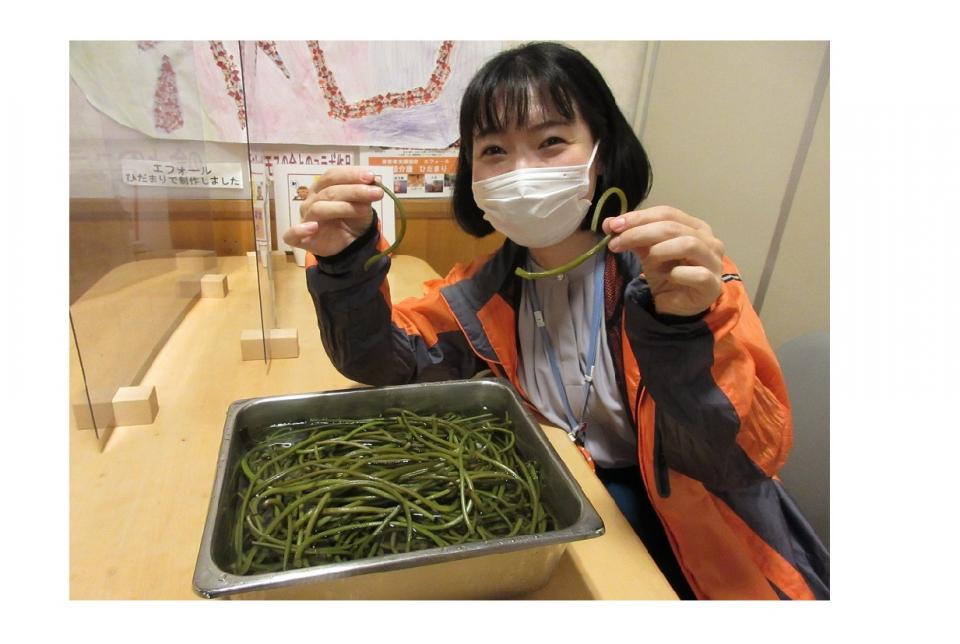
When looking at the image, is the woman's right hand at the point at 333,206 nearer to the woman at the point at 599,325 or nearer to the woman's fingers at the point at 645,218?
the woman at the point at 599,325

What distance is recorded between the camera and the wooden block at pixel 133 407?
0.88m

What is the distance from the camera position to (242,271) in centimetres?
172

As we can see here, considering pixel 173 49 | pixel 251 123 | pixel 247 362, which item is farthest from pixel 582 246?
pixel 251 123

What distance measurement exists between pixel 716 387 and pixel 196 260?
1451 mm

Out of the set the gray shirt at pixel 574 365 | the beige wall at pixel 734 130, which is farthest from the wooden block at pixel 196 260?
the beige wall at pixel 734 130

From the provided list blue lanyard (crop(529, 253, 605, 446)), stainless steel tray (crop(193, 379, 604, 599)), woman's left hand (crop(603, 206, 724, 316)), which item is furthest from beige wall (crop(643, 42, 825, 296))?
stainless steel tray (crop(193, 379, 604, 599))

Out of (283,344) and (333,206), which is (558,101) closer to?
(333,206)

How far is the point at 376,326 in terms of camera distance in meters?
0.89

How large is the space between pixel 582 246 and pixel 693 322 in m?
0.39

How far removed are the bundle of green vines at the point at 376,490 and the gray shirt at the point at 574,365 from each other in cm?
21

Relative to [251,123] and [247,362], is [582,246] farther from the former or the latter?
[251,123]

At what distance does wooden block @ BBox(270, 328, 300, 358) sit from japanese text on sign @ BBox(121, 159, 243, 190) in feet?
1.52

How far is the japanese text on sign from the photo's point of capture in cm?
118

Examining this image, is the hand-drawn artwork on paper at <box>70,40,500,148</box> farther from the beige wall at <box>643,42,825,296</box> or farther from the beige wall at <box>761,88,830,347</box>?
the beige wall at <box>761,88,830,347</box>
